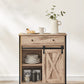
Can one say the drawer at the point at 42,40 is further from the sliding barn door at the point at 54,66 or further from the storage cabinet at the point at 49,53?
the sliding barn door at the point at 54,66

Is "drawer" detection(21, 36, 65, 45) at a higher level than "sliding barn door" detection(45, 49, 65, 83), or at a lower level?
higher

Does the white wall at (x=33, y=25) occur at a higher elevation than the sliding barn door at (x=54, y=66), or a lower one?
higher

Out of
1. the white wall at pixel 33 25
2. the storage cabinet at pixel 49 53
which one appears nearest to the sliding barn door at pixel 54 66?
the storage cabinet at pixel 49 53

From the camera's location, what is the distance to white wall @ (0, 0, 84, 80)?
3.68 meters

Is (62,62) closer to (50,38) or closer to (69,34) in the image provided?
(50,38)

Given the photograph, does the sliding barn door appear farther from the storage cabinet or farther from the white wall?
the white wall

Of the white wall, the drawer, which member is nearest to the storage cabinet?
the drawer

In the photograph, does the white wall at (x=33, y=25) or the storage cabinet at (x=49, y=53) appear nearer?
the storage cabinet at (x=49, y=53)

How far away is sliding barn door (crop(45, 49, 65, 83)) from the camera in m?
3.22

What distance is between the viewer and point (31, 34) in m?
3.18

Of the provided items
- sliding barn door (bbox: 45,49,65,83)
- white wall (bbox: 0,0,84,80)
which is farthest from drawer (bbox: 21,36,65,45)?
white wall (bbox: 0,0,84,80)

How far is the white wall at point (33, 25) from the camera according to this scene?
145 inches

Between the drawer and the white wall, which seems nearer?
the drawer

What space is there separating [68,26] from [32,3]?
0.77 metres
